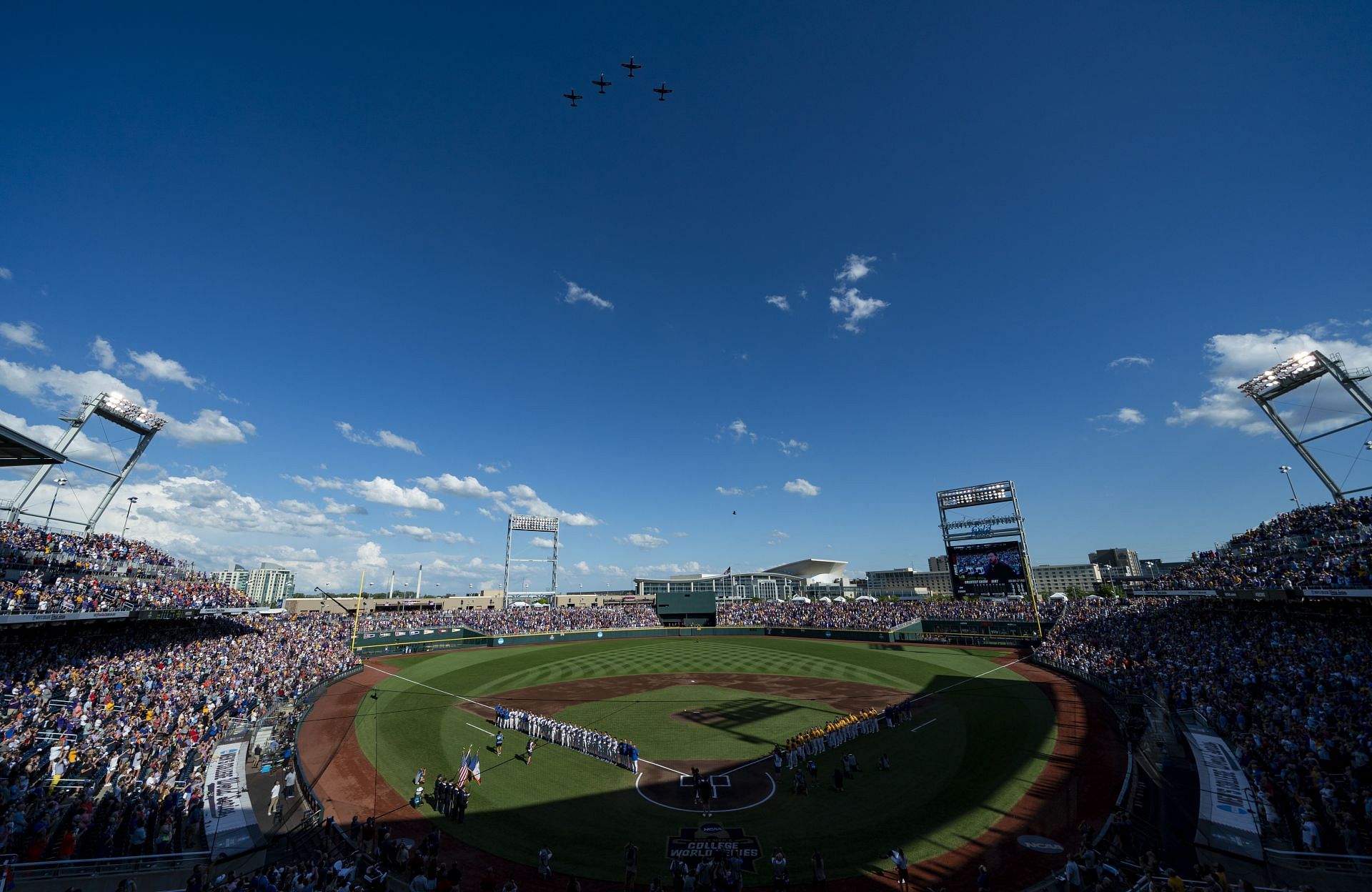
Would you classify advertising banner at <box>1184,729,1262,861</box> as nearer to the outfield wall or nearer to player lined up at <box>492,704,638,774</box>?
player lined up at <box>492,704,638,774</box>

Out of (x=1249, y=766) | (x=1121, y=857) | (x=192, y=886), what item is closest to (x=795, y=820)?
(x=1121, y=857)

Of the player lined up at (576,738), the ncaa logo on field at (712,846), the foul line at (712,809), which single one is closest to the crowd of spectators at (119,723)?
the player lined up at (576,738)

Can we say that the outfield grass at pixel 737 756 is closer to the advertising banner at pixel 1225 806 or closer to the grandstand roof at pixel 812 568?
the advertising banner at pixel 1225 806

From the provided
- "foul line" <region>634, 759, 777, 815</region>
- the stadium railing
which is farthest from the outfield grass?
the stadium railing

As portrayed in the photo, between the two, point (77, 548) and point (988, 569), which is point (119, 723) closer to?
point (77, 548)

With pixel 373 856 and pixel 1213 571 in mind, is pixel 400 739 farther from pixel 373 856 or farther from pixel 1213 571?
pixel 1213 571

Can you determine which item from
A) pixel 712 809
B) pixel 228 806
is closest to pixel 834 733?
pixel 712 809
